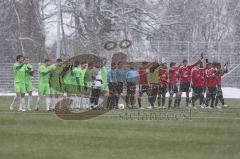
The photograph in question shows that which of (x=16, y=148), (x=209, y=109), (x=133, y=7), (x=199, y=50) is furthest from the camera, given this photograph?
(x=133, y=7)

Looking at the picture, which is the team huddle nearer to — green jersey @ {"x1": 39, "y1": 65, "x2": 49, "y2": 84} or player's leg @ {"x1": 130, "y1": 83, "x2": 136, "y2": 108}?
player's leg @ {"x1": 130, "y1": 83, "x2": 136, "y2": 108}

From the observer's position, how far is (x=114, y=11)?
46438 millimetres

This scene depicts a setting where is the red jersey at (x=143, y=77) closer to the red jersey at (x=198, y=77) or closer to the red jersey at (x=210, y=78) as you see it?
the red jersey at (x=198, y=77)

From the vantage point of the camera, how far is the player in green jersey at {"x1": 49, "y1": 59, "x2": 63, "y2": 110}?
80.2 feet

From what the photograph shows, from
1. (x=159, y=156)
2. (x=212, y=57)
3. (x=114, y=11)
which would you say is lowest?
(x=159, y=156)

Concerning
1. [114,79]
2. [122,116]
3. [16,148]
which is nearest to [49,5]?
[114,79]

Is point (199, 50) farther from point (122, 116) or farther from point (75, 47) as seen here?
point (122, 116)

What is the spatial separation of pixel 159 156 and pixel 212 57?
84.0 feet

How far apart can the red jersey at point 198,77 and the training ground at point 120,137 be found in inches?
199

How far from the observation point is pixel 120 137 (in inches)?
602

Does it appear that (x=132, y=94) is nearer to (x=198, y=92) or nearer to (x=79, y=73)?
(x=79, y=73)

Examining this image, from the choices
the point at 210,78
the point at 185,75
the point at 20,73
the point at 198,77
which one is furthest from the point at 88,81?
the point at 210,78

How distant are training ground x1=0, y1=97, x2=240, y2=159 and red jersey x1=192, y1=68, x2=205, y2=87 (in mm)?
5048

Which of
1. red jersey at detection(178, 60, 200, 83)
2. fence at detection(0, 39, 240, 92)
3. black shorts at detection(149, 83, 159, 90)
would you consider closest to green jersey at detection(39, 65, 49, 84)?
black shorts at detection(149, 83, 159, 90)
